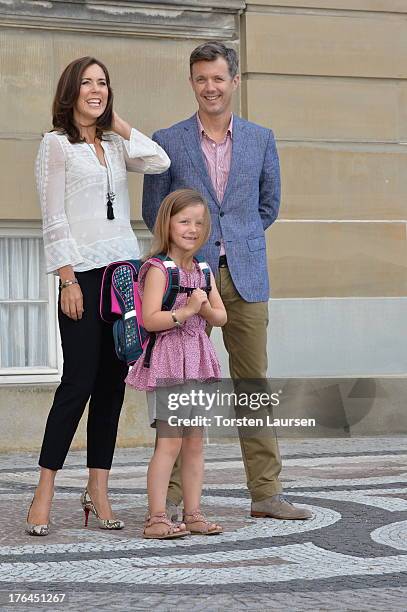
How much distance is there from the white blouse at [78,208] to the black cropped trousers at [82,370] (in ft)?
0.35

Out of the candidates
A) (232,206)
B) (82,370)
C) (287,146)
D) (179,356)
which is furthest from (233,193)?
(287,146)

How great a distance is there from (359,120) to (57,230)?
5690 mm

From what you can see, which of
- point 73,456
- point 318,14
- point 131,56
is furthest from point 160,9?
point 73,456

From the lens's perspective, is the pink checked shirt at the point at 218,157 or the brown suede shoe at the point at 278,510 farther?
the pink checked shirt at the point at 218,157

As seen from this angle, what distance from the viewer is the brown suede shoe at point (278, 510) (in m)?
6.35

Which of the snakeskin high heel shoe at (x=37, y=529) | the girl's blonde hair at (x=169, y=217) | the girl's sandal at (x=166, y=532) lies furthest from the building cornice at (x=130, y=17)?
the girl's sandal at (x=166, y=532)

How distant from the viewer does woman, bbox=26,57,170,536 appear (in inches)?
235

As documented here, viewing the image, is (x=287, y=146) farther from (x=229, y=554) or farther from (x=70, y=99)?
(x=229, y=554)

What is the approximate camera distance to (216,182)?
21.5 ft

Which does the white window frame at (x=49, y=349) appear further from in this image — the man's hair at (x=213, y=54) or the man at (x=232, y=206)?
the man's hair at (x=213, y=54)

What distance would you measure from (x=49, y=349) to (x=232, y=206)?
4299mm

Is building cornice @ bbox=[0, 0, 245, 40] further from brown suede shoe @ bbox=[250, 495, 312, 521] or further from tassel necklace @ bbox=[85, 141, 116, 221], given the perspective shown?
brown suede shoe @ bbox=[250, 495, 312, 521]

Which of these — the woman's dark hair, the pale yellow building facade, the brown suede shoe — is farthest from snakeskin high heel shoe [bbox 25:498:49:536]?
the pale yellow building facade

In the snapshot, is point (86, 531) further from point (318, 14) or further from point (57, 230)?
point (318, 14)
